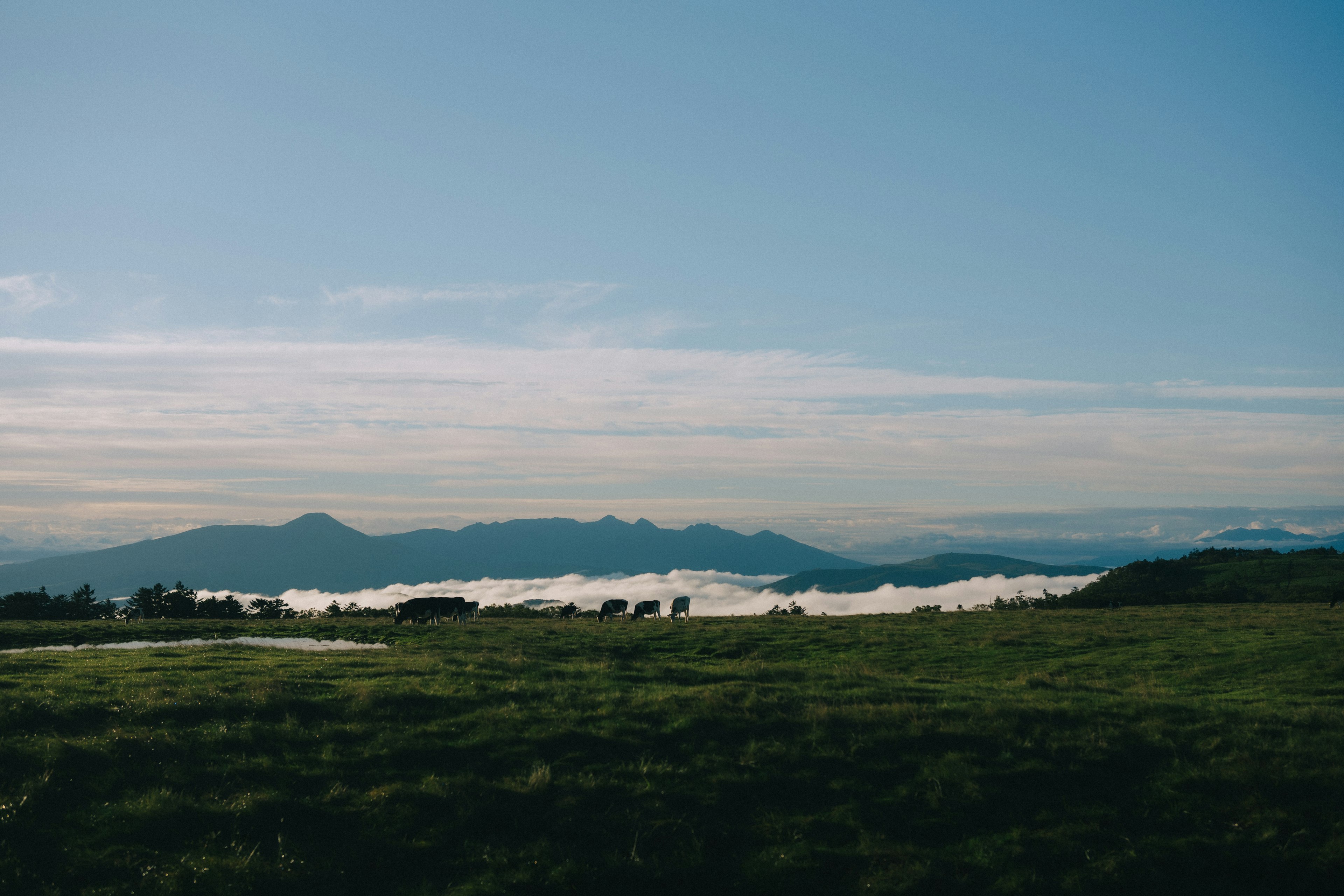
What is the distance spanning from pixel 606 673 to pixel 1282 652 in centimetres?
2576

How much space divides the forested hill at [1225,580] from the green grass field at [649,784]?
4822 cm

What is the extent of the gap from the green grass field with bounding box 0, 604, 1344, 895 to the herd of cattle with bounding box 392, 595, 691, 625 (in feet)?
77.2

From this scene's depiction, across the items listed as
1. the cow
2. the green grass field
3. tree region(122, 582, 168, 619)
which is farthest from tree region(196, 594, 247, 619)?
the green grass field

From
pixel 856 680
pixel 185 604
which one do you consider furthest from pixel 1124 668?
pixel 185 604

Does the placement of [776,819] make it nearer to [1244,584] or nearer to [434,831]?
[434,831]

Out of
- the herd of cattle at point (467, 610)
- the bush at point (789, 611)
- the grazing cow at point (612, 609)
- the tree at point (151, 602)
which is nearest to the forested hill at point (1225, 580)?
the bush at point (789, 611)

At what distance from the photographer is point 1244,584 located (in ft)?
315

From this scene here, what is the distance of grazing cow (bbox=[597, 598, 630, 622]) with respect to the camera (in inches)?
2162

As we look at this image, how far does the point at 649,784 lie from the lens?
15273 millimetres

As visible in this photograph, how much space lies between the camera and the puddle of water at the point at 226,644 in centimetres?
3175

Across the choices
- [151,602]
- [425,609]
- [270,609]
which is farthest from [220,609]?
[425,609]

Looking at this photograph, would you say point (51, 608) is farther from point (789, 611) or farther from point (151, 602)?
point (789, 611)

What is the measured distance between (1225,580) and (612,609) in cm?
9167

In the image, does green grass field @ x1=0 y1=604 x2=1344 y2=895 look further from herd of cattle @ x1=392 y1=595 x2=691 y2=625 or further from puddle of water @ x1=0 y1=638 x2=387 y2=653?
herd of cattle @ x1=392 y1=595 x2=691 y2=625
